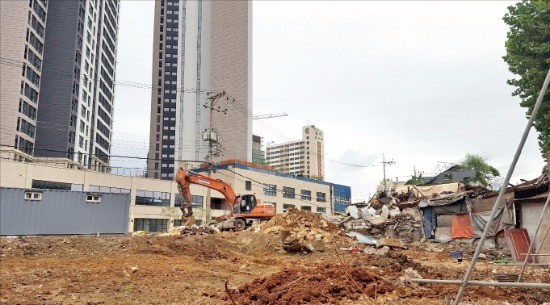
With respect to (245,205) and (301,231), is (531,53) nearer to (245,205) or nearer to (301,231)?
(301,231)

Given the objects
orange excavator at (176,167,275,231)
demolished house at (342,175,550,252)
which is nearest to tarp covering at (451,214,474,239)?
demolished house at (342,175,550,252)

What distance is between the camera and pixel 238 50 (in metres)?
95.0

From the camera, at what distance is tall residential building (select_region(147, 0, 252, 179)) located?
91.2 meters

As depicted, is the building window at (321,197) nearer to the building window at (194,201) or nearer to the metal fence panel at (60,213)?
the building window at (194,201)

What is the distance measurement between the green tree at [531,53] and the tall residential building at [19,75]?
55089mm

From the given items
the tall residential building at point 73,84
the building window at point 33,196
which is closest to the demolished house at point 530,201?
the building window at point 33,196

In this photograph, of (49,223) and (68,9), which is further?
(68,9)

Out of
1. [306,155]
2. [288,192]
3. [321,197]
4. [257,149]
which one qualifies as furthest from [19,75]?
[306,155]

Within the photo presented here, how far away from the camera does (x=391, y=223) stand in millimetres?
27859

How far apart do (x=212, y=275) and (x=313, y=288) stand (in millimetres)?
4873

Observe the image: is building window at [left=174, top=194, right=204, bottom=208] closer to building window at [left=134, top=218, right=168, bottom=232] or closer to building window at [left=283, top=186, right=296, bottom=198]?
building window at [left=134, top=218, right=168, bottom=232]

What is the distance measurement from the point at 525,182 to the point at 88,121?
73.8 metres

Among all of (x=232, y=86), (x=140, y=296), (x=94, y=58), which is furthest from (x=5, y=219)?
(x=232, y=86)

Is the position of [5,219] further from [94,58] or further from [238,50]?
[238,50]
